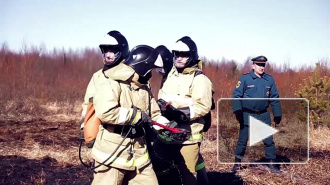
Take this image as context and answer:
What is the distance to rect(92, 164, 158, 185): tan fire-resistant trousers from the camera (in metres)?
3.57

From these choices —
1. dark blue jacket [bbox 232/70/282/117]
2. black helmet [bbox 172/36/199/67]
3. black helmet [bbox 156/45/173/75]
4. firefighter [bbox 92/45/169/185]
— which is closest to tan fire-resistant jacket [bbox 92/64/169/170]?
firefighter [bbox 92/45/169/185]

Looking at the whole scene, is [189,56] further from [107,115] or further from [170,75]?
[107,115]

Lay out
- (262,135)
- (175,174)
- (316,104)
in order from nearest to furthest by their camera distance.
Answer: (175,174)
(262,135)
(316,104)

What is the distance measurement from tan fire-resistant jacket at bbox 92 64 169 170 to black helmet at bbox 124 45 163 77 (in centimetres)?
11

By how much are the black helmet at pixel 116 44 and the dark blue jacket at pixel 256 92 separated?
2760 millimetres

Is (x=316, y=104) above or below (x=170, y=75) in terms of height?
below

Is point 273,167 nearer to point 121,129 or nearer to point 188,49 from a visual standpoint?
point 188,49

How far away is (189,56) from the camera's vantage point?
4.83m

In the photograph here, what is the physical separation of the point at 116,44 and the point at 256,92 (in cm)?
318

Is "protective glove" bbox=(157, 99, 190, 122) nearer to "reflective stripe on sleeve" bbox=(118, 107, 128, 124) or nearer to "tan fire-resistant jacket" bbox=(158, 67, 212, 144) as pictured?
"tan fire-resistant jacket" bbox=(158, 67, 212, 144)

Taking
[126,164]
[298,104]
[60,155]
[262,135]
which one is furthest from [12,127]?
[126,164]

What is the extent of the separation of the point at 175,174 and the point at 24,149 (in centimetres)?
512
